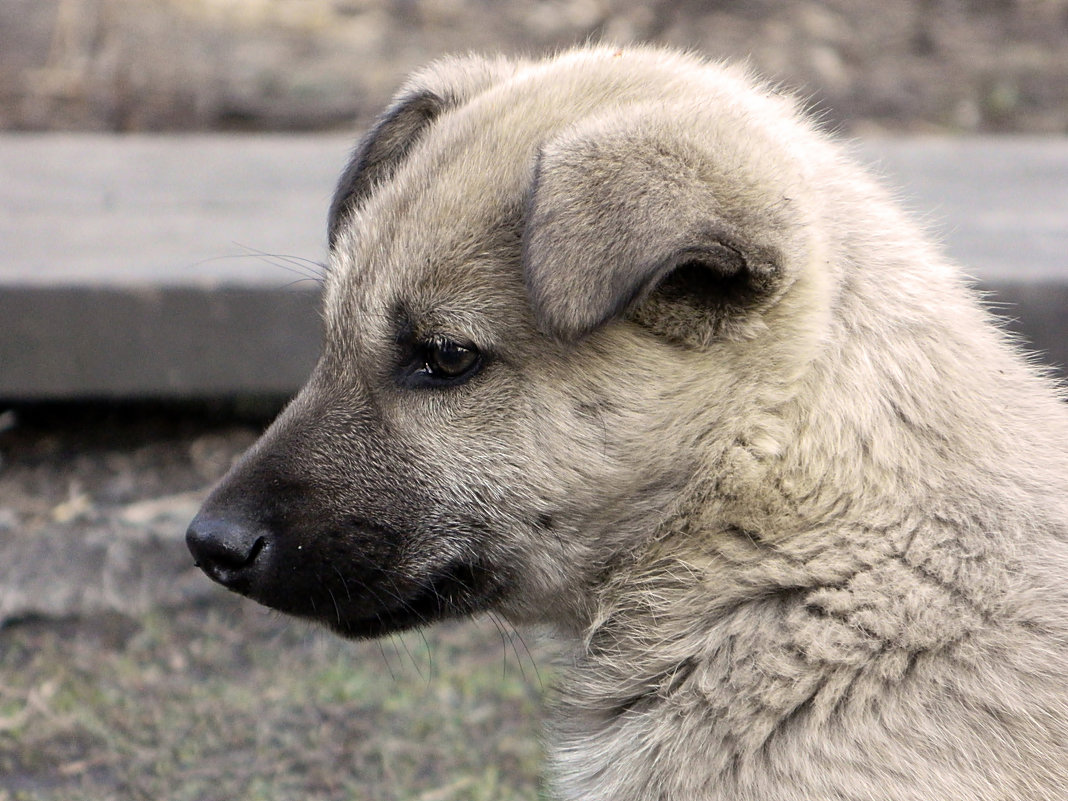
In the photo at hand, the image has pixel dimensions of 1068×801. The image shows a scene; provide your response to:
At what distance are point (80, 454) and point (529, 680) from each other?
8.20 ft

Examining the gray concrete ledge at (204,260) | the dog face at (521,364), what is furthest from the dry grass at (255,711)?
the gray concrete ledge at (204,260)

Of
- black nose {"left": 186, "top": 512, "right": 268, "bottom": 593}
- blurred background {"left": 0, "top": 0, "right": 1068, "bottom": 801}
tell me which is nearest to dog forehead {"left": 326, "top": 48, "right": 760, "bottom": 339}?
black nose {"left": 186, "top": 512, "right": 268, "bottom": 593}

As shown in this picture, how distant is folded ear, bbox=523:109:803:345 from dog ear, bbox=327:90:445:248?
102 centimetres

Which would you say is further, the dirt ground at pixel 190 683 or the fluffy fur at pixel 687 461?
the dirt ground at pixel 190 683

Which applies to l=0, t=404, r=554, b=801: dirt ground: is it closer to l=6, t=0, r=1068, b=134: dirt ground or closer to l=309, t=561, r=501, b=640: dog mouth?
l=309, t=561, r=501, b=640: dog mouth

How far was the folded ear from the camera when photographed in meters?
2.68

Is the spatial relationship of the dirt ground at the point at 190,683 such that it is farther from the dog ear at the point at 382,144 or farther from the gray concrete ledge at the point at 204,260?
the dog ear at the point at 382,144

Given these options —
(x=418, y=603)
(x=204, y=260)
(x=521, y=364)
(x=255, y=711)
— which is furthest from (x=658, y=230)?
(x=204, y=260)

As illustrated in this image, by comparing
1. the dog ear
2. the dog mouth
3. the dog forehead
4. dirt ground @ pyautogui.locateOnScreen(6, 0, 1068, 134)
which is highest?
the dog forehead

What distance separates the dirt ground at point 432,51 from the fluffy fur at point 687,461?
543 centimetres

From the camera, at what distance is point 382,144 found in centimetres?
390

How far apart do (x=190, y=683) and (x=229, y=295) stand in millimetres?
1796

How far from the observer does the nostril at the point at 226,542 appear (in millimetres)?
3141

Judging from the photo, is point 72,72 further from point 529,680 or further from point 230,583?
point 230,583
